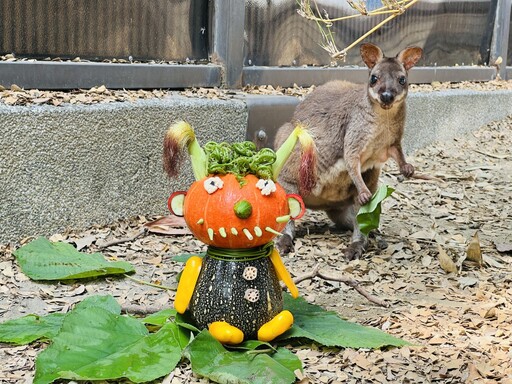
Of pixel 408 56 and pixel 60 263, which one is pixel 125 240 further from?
pixel 408 56

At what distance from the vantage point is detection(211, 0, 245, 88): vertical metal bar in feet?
19.2

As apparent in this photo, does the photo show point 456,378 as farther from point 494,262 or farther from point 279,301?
point 494,262

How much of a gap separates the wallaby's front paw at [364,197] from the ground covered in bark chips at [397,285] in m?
0.35

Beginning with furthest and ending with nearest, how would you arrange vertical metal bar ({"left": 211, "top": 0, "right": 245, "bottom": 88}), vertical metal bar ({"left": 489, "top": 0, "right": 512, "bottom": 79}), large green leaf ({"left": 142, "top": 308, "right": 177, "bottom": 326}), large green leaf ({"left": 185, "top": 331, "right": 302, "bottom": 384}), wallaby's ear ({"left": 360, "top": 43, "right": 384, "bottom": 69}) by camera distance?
vertical metal bar ({"left": 489, "top": 0, "right": 512, "bottom": 79})
vertical metal bar ({"left": 211, "top": 0, "right": 245, "bottom": 88})
wallaby's ear ({"left": 360, "top": 43, "right": 384, "bottom": 69})
large green leaf ({"left": 142, "top": 308, "right": 177, "bottom": 326})
large green leaf ({"left": 185, "top": 331, "right": 302, "bottom": 384})

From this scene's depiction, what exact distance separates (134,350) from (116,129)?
2146mm

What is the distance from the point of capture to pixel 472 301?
3.81m

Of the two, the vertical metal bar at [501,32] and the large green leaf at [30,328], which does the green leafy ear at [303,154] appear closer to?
the large green leaf at [30,328]

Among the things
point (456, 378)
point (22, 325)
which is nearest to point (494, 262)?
point (456, 378)

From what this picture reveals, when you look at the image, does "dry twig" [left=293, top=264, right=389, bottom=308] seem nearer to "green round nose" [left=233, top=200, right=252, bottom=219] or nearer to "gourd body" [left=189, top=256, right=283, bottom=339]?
"gourd body" [left=189, top=256, right=283, bottom=339]

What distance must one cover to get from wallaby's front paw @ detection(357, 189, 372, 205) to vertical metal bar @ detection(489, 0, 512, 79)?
563cm

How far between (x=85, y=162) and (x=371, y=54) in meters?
1.86

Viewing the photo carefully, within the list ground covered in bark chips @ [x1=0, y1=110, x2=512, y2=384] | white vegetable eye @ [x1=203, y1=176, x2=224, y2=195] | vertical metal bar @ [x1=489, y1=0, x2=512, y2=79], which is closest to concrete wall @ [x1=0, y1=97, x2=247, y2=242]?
ground covered in bark chips @ [x1=0, y1=110, x2=512, y2=384]

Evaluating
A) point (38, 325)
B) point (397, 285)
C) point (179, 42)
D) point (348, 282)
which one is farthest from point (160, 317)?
point (179, 42)

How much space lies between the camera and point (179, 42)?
578 centimetres
